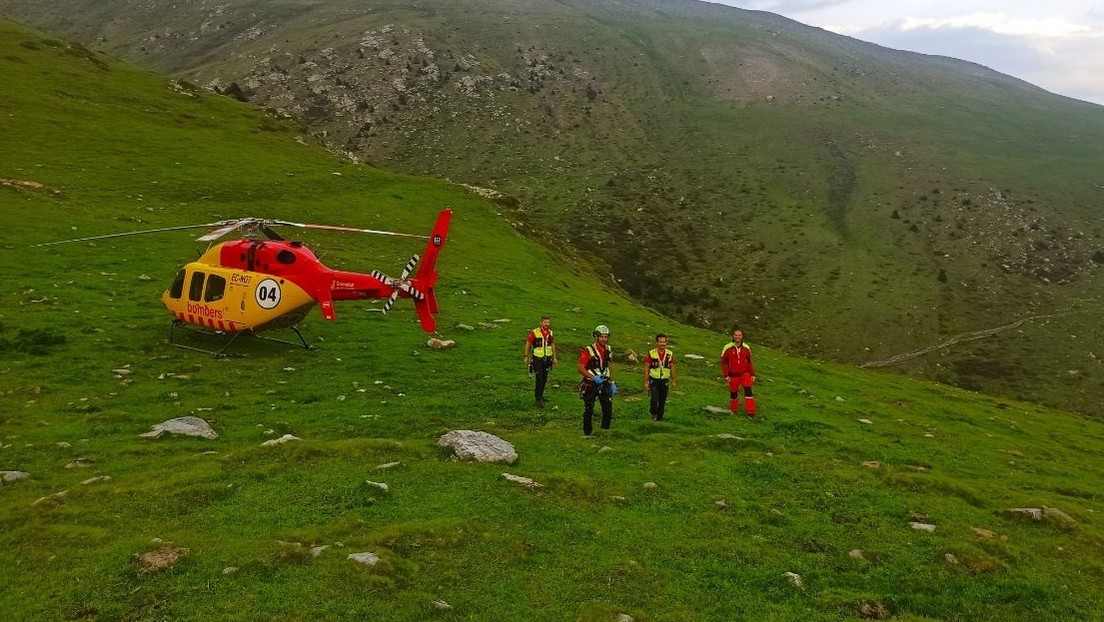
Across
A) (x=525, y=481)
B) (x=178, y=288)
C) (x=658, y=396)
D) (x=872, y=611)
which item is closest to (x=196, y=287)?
(x=178, y=288)

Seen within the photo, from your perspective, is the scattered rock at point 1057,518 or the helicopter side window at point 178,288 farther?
the helicopter side window at point 178,288

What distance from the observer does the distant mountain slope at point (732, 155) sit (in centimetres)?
8119

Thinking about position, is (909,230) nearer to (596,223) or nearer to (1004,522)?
(596,223)

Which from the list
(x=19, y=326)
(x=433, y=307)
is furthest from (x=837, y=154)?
(x=19, y=326)

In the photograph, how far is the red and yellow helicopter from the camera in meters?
22.3

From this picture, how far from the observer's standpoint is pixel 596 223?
9744 centimetres

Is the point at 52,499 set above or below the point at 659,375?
below

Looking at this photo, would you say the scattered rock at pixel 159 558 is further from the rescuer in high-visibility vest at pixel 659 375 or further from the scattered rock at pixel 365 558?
the rescuer in high-visibility vest at pixel 659 375

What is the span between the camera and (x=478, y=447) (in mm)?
14875

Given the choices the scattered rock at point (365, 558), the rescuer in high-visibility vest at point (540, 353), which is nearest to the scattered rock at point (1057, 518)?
the rescuer in high-visibility vest at point (540, 353)

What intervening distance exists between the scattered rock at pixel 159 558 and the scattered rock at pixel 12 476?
15.4ft

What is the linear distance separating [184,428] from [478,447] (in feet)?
23.1

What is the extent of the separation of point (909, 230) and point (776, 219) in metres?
19.0

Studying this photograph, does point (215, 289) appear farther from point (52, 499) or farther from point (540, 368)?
point (52, 499)
